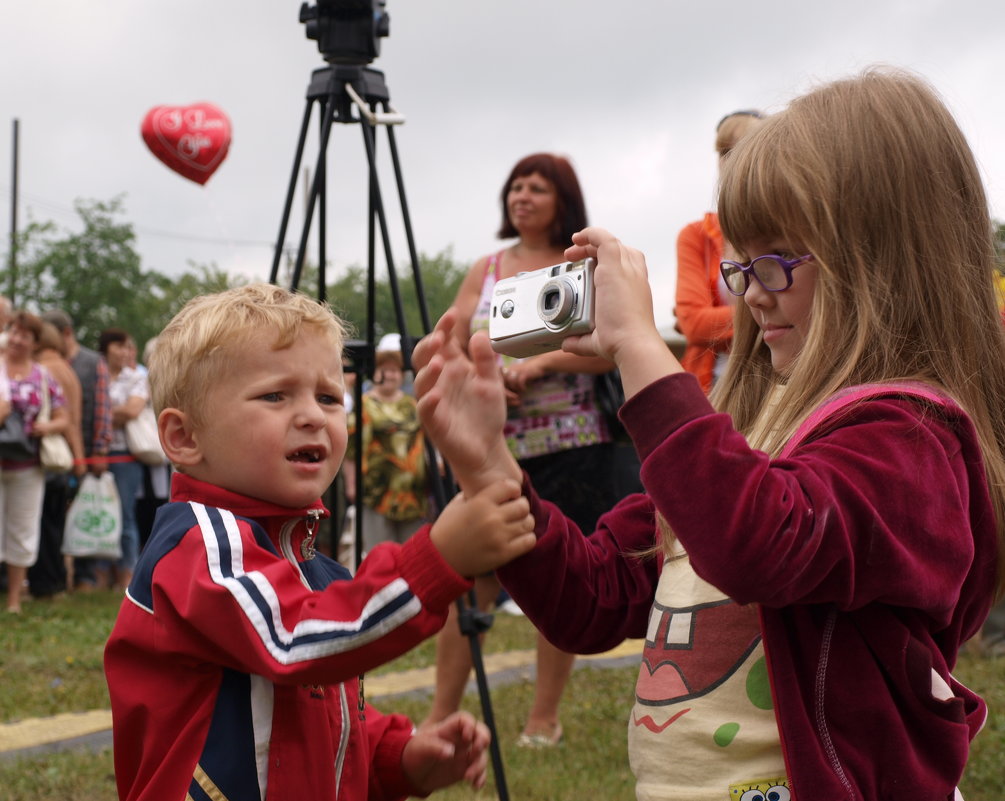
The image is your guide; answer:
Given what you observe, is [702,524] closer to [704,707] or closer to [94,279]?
[704,707]

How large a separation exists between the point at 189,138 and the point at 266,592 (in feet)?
27.8

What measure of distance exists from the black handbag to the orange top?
4.88 meters

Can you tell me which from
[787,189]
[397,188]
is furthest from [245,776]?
[397,188]

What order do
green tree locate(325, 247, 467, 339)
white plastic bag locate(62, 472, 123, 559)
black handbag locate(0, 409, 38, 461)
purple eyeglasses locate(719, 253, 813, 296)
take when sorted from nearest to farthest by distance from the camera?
purple eyeglasses locate(719, 253, 813, 296)
black handbag locate(0, 409, 38, 461)
white plastic bag locate(62, 472, 123, 559)
green tree locate(325, 247, 467, 339)

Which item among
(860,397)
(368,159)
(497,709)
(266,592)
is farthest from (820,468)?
(497,709)

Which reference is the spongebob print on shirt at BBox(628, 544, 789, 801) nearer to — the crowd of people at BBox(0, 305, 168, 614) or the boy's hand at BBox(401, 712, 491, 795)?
the boy's hand at BBox(401, 712, 491, 795)

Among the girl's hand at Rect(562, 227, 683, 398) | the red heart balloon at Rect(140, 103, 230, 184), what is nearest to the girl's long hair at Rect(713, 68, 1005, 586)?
the girl's hand at Rect(562, 227, 683, 398)

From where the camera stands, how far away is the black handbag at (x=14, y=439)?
6961 mm

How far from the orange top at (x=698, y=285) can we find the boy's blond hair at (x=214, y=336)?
1965 millimetres

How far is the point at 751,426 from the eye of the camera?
69.6 inches

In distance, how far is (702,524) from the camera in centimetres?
126

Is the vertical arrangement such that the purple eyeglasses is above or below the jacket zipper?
above

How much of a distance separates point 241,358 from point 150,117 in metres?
8.16

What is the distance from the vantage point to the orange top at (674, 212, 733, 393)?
11.6 feet
